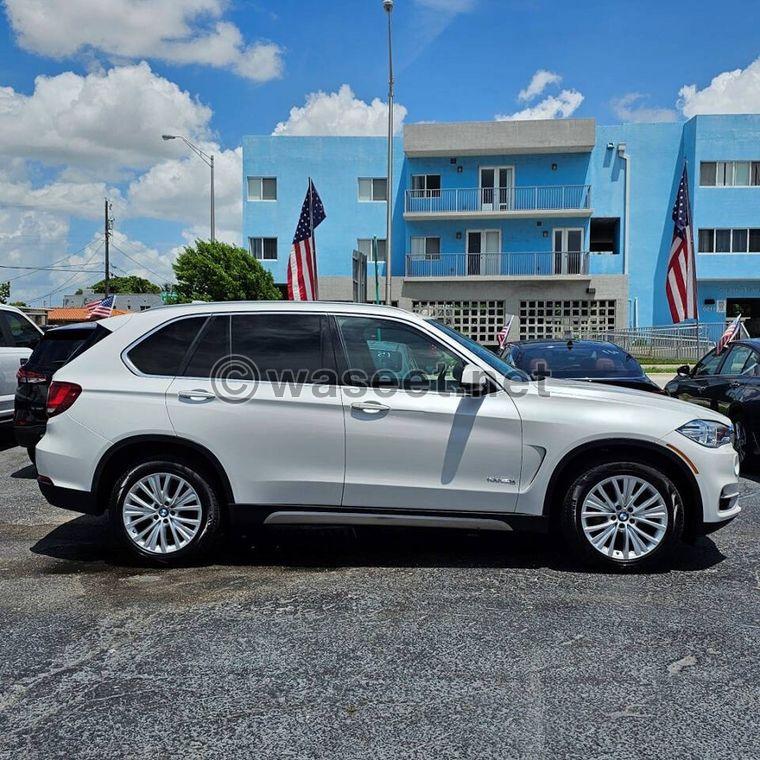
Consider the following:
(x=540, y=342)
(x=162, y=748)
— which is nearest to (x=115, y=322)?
(x=162, y=748)

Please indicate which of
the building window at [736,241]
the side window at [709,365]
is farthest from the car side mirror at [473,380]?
the building window at [736,241]

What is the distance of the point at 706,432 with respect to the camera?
4.84m

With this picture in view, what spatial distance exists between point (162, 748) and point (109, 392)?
107 inches

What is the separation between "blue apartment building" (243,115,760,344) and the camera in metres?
32.2

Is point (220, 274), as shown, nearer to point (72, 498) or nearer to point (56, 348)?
point (56, 348)

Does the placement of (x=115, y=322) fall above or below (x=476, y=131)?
below

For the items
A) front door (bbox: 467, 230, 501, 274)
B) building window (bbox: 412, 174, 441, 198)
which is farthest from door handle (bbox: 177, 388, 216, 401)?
building window (bbox: 412, 174, 441, 198)

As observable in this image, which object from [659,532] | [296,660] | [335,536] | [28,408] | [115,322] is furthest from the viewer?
[28,408]

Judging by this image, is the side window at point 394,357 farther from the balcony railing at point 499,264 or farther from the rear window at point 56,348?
the balcony railing at point 499,264

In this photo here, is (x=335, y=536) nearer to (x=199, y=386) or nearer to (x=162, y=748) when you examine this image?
(x=199, y=386)

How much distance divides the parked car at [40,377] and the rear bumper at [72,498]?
254cm

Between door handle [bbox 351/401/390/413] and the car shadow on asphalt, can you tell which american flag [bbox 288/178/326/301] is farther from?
door handle [bbox 351/401/390/413]

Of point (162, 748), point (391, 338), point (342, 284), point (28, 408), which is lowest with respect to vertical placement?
point (162, 748)

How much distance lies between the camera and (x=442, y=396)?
4.83 metres
